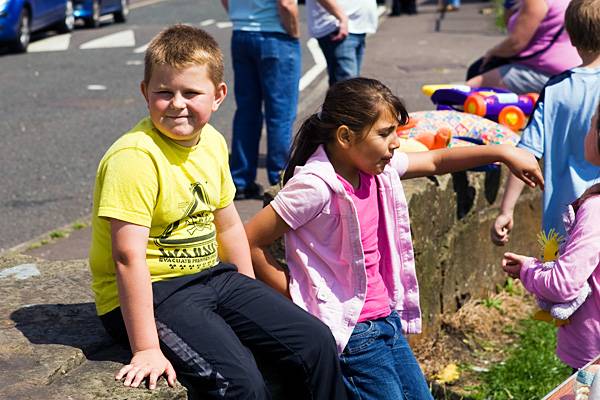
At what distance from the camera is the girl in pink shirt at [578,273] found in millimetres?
3312

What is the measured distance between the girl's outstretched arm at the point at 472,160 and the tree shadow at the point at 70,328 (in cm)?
122

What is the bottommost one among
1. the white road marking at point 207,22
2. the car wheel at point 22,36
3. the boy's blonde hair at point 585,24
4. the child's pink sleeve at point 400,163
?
the white road marking at point 207,22

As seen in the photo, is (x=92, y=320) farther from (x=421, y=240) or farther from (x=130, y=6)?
(x=130, y=6)

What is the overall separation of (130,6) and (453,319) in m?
20.4

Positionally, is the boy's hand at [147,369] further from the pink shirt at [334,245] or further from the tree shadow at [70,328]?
the pink shirt at [334,245]

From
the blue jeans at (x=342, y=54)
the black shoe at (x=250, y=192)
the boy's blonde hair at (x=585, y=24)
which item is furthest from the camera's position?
the blue jeans at (x=342, y=54)

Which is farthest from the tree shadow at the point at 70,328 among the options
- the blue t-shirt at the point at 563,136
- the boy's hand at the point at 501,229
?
the blue t-shirt at the point at 563,136

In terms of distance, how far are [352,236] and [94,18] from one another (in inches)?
654

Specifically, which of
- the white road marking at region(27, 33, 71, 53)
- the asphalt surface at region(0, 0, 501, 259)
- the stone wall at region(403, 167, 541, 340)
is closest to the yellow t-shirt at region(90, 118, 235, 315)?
the stone wall at region(403, 167, 541, 340)

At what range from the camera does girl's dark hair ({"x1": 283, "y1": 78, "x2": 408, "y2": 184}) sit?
3404 mm

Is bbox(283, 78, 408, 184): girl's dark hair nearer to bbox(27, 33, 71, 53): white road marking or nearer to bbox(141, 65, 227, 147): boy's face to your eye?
bbox(141, 65, 227, 147): boy's face

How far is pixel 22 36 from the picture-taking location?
51.1 feet

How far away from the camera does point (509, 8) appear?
752 centimetres

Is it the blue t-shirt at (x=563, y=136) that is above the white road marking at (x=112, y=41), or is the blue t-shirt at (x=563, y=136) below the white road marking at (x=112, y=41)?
above
